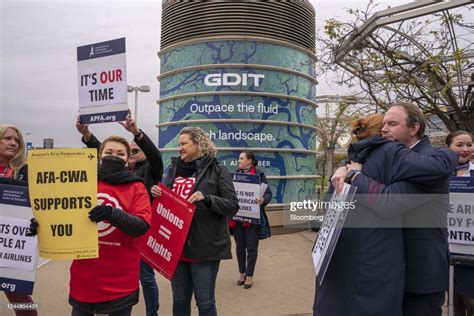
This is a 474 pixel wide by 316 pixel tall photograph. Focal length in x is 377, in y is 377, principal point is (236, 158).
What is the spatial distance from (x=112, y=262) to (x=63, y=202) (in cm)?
53

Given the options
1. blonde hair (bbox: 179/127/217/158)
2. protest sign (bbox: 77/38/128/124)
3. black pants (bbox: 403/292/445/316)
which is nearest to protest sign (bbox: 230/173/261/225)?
blonde hair (bbox: 179/127/217/158)

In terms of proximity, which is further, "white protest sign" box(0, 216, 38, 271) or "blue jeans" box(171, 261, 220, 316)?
"blue jeans" box(171, 261, 220, 316)

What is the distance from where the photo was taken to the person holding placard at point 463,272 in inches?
126

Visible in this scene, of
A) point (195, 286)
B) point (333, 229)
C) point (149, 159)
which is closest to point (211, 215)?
point (195, 286)

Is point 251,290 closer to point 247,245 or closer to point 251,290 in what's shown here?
point 251,290

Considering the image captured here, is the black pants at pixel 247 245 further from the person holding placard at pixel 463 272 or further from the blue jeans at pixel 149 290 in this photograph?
the person holding placard at pixel 463 272

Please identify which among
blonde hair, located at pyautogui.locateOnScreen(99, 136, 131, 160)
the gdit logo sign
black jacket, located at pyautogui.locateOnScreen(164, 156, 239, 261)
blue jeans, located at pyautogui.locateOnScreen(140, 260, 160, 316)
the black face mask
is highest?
the gdit logo sign

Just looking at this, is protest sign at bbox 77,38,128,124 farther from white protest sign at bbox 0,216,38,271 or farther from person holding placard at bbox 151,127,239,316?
white protest sign at bbox 0,216,38,271

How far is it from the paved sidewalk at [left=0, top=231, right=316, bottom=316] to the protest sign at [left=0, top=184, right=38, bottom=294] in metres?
1.45

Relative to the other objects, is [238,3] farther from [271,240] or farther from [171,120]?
[271,240]

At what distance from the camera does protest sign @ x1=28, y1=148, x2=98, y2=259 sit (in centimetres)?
239

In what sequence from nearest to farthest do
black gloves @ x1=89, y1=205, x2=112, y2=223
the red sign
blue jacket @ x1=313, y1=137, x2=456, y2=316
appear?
blue jacket @ x1=313, y1=137, x2=456, y2=316
black gloves @ x1=89, y1=205, x2=112, y2=223
the red sign

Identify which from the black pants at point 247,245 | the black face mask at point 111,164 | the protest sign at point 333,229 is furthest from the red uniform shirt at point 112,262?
the black pants at point 247,245

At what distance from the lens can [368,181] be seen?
212 cm
